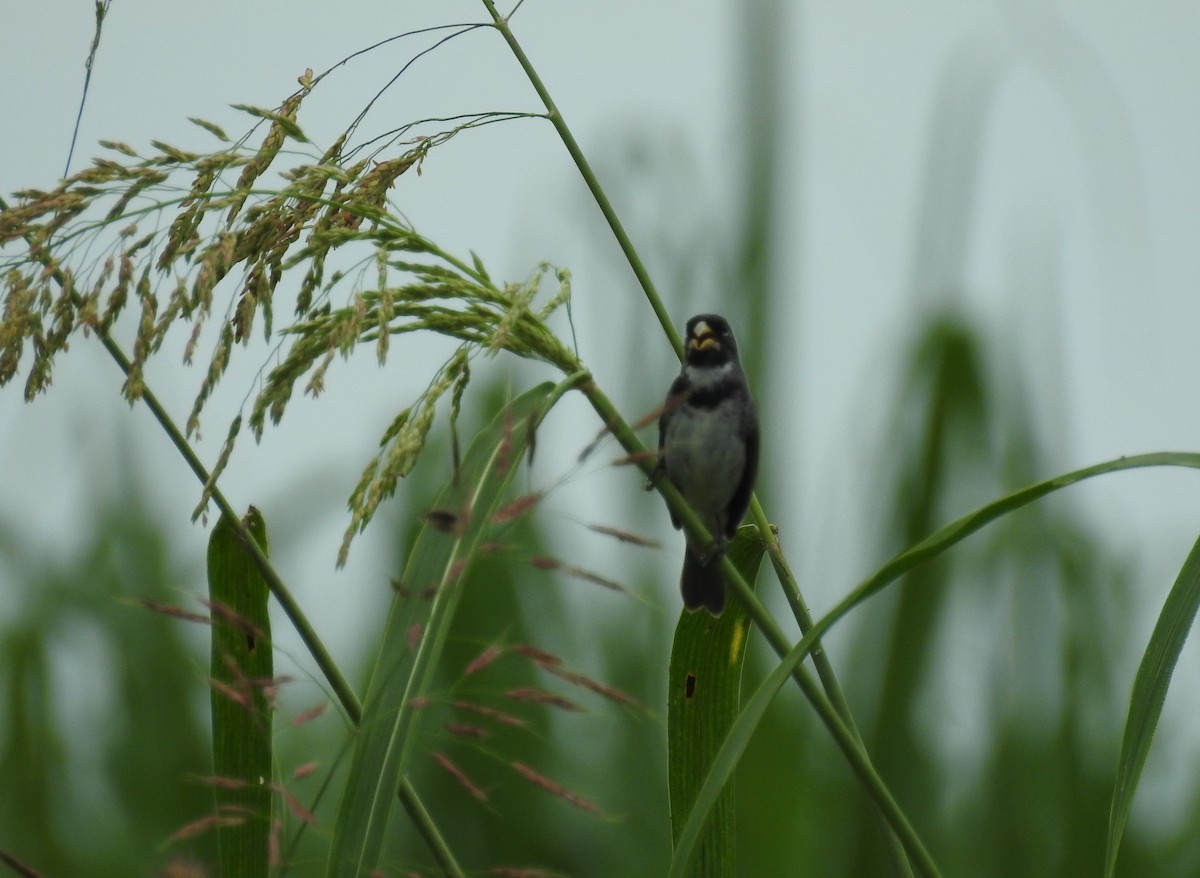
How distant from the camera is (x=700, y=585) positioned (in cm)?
217

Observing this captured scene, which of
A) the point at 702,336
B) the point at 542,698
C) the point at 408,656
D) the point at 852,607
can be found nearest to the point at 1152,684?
the point at 852,607

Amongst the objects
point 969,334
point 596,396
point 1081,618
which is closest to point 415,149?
point 596,396

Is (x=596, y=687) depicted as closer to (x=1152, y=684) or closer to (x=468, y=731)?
(x=468, y=731)

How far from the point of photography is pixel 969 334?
2375 millimetres

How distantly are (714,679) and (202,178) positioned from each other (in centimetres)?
81

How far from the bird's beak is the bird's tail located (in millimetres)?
433

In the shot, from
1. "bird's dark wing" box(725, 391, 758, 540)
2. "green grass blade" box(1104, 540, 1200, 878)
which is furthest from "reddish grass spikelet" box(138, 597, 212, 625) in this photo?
"bird's dark wing" box(725, 391, 758, 540)

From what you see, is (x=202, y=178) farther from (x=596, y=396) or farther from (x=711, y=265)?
(x=711, y=265)

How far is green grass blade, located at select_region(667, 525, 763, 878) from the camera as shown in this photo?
4.27 ft

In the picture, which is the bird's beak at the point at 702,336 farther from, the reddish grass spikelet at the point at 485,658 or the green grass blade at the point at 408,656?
A: the reddish grass spikelet at the point at 485,658

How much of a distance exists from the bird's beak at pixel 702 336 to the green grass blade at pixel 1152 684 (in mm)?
1378

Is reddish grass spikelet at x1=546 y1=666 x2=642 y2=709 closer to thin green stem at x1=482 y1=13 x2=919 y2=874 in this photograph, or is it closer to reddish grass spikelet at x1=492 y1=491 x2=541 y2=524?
reddish grass spikelet at x1=492 y1=491 x2=541 y2=524

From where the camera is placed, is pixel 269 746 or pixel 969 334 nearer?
pixel 269 746

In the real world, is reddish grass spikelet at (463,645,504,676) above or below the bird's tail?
below
